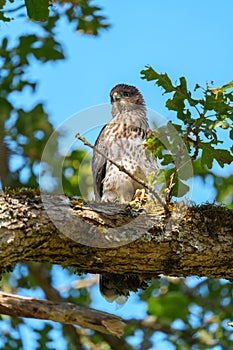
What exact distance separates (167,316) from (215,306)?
660 millimetres

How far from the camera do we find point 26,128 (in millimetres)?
7496

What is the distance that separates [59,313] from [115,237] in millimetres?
1103

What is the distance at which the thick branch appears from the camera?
16.7ft

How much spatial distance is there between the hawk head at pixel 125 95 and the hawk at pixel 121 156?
0.25 metres

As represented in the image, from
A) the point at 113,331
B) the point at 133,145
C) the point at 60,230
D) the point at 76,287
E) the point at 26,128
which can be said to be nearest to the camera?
the point at 60,230

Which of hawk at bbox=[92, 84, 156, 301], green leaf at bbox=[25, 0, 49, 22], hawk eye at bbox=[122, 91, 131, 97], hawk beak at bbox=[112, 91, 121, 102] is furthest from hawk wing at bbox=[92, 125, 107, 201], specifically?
green leaf at bbox=[25, 0, 49, 22]

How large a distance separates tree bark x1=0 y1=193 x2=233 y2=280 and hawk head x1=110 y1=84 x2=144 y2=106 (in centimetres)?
312

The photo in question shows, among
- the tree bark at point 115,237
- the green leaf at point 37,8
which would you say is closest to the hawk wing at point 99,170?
the tree bark at point 115,237

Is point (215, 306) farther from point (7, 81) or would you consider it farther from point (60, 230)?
point (60, 230)

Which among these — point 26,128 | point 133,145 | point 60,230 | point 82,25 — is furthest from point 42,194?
point 82,25

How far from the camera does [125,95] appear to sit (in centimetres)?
768

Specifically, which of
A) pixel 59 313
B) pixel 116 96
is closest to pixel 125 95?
pixel 116 96

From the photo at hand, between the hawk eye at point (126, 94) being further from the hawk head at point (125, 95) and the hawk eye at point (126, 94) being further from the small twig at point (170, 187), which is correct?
the small twig at point (170, 187)

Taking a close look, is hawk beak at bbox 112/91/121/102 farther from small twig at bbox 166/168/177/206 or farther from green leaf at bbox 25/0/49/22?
green leaf at bbox 25/0/49/22
